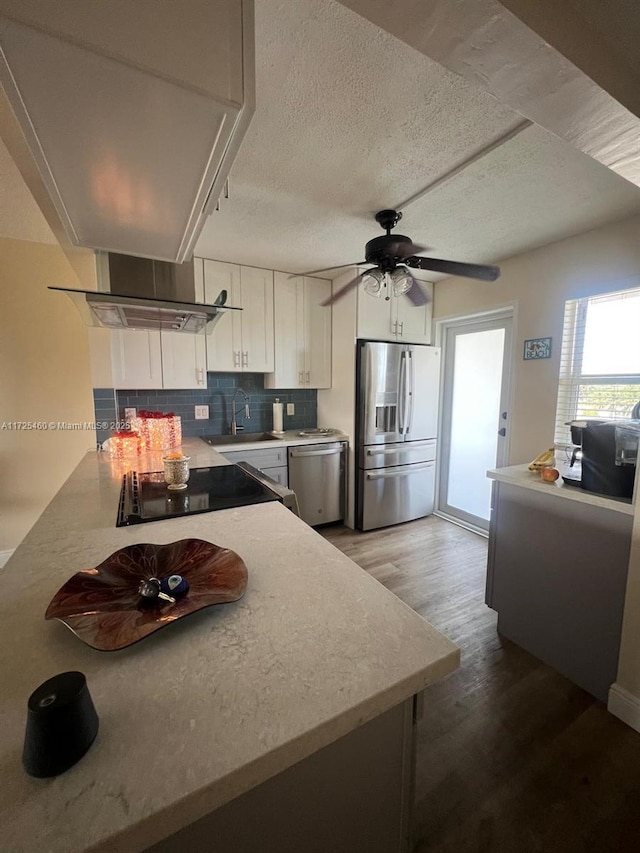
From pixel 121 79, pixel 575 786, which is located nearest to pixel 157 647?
pixel 121 79

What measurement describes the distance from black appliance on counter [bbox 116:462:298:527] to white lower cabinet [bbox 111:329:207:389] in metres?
1.31

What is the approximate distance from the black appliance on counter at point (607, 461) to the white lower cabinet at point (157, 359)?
2.68m

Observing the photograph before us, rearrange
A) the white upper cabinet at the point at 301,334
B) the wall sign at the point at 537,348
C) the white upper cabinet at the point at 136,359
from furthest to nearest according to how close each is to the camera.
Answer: the white upper cabinet at the point at 301,334 → the white upper cabinet at the point at 136,359 → the wall sign at the point at 537,348

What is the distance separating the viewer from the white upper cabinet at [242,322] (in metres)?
3.01

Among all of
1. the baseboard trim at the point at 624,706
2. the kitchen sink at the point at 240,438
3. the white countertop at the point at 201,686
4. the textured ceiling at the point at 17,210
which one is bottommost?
the baseboard trim at the point at 624,706

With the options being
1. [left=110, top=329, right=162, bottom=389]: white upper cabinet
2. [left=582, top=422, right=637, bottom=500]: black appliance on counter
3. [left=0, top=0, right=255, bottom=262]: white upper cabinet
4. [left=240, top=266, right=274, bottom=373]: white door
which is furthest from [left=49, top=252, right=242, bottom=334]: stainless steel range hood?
[left=582, top=422, right=637, bottom=500]: black appliance on counter

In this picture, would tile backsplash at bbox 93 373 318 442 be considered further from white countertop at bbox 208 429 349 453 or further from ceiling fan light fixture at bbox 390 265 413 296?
ceiling fan light fixture at bbox 390 265 413 296

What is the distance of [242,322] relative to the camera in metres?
3.15

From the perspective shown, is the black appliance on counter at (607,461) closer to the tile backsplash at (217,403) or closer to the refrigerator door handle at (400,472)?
the refrigerator door handle at (400,472)

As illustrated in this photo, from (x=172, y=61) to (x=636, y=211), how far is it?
2631mm

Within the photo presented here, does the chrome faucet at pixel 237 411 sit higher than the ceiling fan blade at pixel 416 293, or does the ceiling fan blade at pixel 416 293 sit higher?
the ceiling fan blade at pixel 416 293

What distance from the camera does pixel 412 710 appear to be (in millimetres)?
714


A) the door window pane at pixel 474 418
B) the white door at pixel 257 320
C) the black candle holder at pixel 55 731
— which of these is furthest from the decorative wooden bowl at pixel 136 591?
→ the door window pane at pixel 474 418

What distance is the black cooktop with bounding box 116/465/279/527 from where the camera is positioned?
1.28 metres
